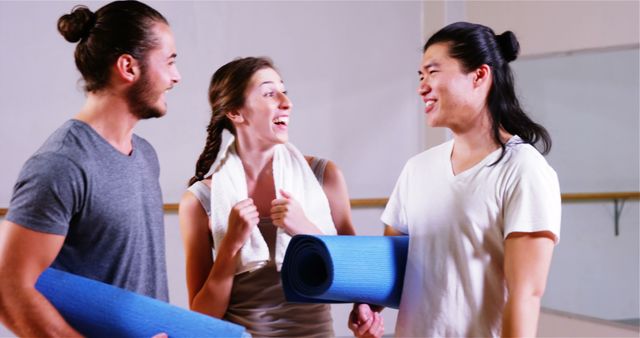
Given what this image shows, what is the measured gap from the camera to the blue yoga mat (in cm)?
162

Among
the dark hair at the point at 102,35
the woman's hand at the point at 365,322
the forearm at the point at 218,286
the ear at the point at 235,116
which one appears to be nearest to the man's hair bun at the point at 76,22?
the dark hair at the point at 102,35

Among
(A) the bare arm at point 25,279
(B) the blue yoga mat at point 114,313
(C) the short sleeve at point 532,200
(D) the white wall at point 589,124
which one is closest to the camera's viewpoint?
(A) the bare arm at point 25,279

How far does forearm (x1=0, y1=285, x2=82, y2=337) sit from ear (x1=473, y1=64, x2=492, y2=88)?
3.18 ft

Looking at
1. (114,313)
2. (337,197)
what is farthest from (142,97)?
(337,197)

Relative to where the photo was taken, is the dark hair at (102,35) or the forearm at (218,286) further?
the forearm at (218,286)

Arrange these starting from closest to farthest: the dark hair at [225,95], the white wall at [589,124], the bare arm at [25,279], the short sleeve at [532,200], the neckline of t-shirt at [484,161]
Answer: the bare arm at [25,279], the short sleeve at [532,200], the neckline of t-shirt at [484,161], the dark hair at [225,95], the white wall at [589,124]

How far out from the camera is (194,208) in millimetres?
2104

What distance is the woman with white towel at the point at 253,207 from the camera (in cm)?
205

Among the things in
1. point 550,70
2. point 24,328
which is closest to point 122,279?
point 24,328

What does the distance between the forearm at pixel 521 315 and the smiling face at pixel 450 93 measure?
1.32 feet

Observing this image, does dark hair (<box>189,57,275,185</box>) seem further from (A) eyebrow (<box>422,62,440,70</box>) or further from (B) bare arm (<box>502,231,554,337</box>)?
(B) bare arm (<box>502,231,554,337</box>)

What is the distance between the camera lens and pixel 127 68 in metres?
1.73

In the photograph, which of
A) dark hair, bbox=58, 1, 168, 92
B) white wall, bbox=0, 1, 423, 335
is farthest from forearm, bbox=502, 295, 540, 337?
white wall, bbox=0, 1, 423, 335

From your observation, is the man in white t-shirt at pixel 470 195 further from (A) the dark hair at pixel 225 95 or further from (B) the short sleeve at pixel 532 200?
(A) the dark hair at pixel 225 95
